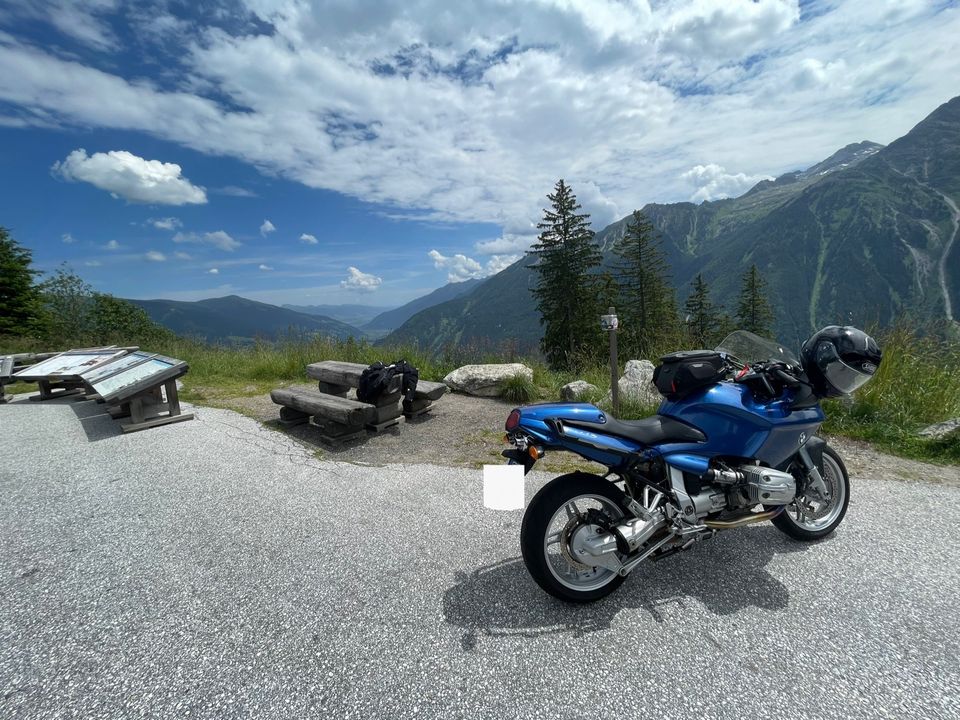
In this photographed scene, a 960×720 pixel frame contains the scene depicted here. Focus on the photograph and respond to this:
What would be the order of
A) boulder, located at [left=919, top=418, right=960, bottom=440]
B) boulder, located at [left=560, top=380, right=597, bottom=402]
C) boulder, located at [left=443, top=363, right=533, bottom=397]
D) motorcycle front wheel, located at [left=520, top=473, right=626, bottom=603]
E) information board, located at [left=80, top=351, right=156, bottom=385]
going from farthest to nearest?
boulder, located at [left=443, top=363, right=533, bottom=397], boulder, located at [left=560, top=380, right=597, bottom=402], information board, located at [left=80, top=351, right=156, bottom=385], boulder, located at [left=919, top=418, right=960, bottom=440], motorcycle front wheel, located at [left=520, top=473, right=626, bottom=603]

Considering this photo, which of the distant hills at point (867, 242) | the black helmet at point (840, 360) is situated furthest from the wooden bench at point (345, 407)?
the distant hills at point (867, 242)

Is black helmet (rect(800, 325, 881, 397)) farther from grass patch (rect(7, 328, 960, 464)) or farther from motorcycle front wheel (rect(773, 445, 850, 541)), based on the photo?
grass patch (rect(7, 328, 960, 464))

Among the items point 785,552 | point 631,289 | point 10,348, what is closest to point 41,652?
point 785,552

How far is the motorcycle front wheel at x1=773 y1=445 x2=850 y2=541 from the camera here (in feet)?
8.79

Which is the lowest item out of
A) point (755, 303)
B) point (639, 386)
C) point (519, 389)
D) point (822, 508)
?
point (822, 508)

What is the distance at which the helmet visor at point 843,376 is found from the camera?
7.77ft

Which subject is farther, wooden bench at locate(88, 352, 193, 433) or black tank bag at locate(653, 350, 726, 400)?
wooden bench at locate(88, 352, 193, 433)

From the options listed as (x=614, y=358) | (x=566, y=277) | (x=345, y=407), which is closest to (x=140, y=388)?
(x=345, y=407)

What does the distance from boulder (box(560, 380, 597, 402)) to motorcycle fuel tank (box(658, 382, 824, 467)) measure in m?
3.55

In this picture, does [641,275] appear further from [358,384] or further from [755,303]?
[358,384]

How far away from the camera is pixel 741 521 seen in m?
2.30

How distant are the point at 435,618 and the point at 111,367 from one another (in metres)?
6.58

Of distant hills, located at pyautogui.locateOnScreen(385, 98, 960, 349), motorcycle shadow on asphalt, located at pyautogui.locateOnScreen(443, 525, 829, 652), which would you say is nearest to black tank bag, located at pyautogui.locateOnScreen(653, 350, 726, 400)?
motorcycle shadow on asphalt, located at pyautogui.locateOnScreen(443, 525, 829, 652)

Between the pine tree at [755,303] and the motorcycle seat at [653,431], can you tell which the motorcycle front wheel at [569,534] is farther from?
the pine tree at [755,303]
